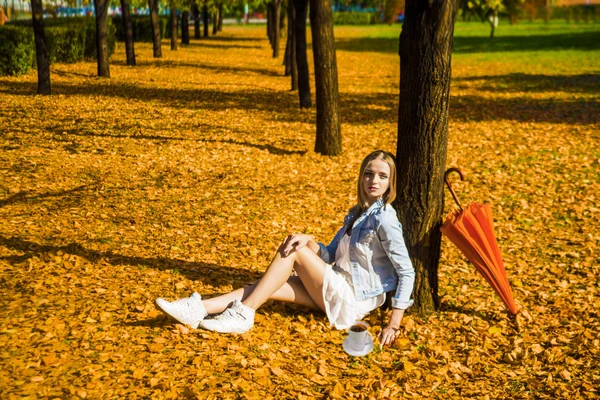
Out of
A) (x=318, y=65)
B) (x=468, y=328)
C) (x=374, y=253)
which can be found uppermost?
(x=318, y=65)

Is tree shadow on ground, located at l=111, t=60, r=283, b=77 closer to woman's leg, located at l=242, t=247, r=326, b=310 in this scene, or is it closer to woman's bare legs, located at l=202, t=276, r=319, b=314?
woman's bare legs, located at l=202, t=276, r=319, b=314

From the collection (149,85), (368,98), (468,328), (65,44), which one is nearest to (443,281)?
(468,328)

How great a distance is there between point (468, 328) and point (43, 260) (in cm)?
375

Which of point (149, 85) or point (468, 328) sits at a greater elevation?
point (149, 85)

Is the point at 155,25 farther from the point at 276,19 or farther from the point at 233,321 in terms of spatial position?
the point at 233,321

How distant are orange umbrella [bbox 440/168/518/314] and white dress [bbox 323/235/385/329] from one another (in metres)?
0.69

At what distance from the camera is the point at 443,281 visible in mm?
5785

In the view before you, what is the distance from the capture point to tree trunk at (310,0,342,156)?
33.5ft

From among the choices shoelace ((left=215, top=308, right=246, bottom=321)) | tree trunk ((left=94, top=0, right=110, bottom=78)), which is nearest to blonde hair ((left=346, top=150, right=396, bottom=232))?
shoelace ((left=215, top=308, right=246, bottom=321))

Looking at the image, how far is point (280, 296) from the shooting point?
471 centimetres

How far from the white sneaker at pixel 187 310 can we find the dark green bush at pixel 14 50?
16693 millimetres

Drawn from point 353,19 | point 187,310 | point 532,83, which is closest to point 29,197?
point 187,310

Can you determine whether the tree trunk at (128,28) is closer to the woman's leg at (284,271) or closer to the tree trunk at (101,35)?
the tree trunk at (101,35)

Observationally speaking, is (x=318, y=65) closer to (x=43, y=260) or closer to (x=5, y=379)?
(x=43, y=260)
